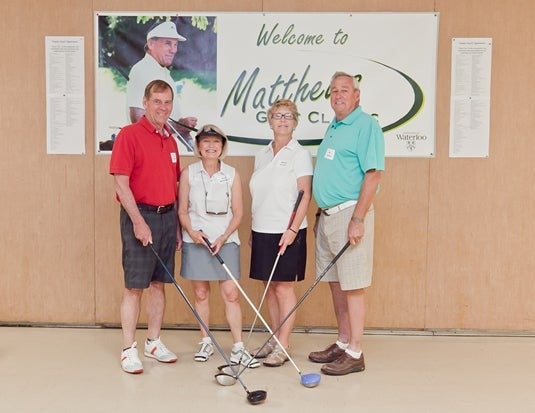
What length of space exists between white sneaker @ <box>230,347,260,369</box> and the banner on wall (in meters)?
1.44

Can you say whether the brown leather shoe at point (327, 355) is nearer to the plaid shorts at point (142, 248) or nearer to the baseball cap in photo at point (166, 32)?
the plaid shorts at point (142, 248)

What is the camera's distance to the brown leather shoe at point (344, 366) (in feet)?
11.8

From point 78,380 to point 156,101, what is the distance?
165 cm

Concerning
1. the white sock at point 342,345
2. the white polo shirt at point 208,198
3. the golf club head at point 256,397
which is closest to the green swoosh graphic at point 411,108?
the white polo shirt at point 208,198

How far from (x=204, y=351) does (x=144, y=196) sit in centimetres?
104

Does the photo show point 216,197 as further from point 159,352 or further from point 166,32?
point 166,32

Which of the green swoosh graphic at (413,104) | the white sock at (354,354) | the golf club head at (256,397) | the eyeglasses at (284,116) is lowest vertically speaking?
the golf club head at (256,397)

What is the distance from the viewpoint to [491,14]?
4.29m

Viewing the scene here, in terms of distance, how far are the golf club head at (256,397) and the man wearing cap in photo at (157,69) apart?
78.0 inches

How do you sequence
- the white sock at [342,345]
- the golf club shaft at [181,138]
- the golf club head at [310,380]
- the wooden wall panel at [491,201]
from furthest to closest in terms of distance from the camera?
the golf club shaft at [181,138], the wooden wall panel at [491,201], the white sock at [342,345], the golf club head at [310,380]

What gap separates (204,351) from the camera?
3.83 m

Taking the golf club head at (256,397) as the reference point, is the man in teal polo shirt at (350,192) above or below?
above

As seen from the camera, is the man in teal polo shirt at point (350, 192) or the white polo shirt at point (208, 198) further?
the white polo shirt at point (208, 198)

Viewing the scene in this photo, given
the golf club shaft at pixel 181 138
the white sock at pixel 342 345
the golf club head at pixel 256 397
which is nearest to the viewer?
the golf club head at pixel 256 397
